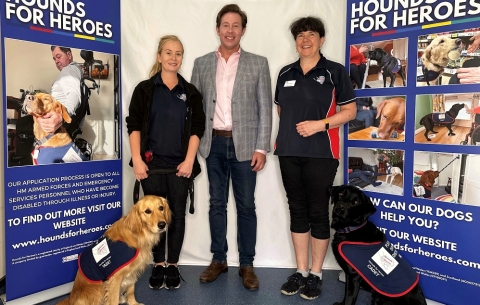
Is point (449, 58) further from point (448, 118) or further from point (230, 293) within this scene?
point (230, 293)

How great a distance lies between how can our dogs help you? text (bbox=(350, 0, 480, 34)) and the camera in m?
2.07

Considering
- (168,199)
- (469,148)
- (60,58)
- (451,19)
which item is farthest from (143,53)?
(469,148)

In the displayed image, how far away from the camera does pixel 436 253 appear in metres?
2.24

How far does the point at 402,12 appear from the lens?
2.28m

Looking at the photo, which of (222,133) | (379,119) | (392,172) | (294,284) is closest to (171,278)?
(294,284)

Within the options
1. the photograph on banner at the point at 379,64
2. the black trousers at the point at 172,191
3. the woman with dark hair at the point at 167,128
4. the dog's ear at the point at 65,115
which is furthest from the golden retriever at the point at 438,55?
the dog's ear at the point at 65,115

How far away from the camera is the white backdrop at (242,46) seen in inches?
111

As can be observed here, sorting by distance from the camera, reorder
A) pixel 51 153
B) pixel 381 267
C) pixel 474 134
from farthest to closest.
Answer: pixel 51 153 < pixel 474 134 < pixel 381 267

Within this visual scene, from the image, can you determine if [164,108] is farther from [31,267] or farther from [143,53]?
[31,267]

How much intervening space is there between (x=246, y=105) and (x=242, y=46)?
657 millimetres

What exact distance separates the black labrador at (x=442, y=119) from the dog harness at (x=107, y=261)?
180 cm

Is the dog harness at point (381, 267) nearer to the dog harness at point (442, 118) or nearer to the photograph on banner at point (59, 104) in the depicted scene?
the dog harness at point (442, 118)

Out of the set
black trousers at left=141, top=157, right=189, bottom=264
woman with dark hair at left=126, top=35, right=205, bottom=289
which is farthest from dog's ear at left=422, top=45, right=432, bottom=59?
black trousers at left=141, top=157, right=189, bottom=264

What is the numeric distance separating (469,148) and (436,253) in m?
0.64
